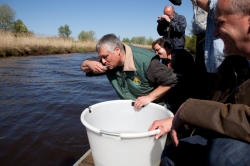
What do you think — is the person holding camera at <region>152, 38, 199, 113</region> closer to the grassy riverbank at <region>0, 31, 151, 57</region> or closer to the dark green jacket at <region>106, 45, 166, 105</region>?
the dark green jacket at <region>106, 45, 166, 105</region>

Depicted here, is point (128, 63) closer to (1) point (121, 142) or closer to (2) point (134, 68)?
(2) point (134, 68)

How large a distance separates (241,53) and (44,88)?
638cm

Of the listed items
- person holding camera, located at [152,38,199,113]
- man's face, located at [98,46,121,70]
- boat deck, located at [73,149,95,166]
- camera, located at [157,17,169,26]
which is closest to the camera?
boat deck, located at [73,149,95,166]

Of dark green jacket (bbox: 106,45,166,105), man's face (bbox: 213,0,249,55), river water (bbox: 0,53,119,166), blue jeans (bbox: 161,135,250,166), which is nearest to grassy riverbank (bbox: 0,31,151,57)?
river water (bbox: 0,53,119,166)

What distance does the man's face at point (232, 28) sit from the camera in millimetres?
923

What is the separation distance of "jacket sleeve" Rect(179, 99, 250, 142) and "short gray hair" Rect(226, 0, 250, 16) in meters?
0.46

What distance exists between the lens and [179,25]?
360cm

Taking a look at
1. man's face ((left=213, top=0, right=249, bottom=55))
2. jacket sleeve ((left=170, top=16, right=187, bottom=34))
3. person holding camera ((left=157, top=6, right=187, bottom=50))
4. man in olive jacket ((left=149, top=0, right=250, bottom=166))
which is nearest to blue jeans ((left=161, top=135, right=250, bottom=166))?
man in olive jacket ((left=149, top=0, right=250, bottom=166))

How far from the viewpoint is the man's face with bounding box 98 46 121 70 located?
1.89m

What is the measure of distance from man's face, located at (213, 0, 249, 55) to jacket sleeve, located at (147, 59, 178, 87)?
87 centimetres

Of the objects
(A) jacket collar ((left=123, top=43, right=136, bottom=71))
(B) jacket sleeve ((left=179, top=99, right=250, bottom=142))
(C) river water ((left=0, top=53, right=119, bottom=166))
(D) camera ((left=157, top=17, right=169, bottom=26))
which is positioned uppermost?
(D) camera ((left=157, top=17, right=169, bottom=26))

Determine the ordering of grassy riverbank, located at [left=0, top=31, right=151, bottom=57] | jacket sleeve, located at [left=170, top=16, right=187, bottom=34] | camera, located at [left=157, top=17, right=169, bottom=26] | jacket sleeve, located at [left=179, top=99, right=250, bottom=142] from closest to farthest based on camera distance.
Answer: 1. jacket sleeve, located at [left=179, top=99, right=250, bottom=142]
2. jacket sleeve, located at [left=170, top=16, right=187, bottom=34]
3. camera, located at [left=157, top=17, right=169, bottom=26]
4. grassy riverbank, located at [left=0, top=31, right=151, bottom=57]

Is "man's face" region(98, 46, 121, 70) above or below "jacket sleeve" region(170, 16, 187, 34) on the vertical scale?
below

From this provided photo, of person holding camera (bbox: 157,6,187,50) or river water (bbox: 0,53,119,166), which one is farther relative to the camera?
person holding camera (bbox: 157,6,187,50)
